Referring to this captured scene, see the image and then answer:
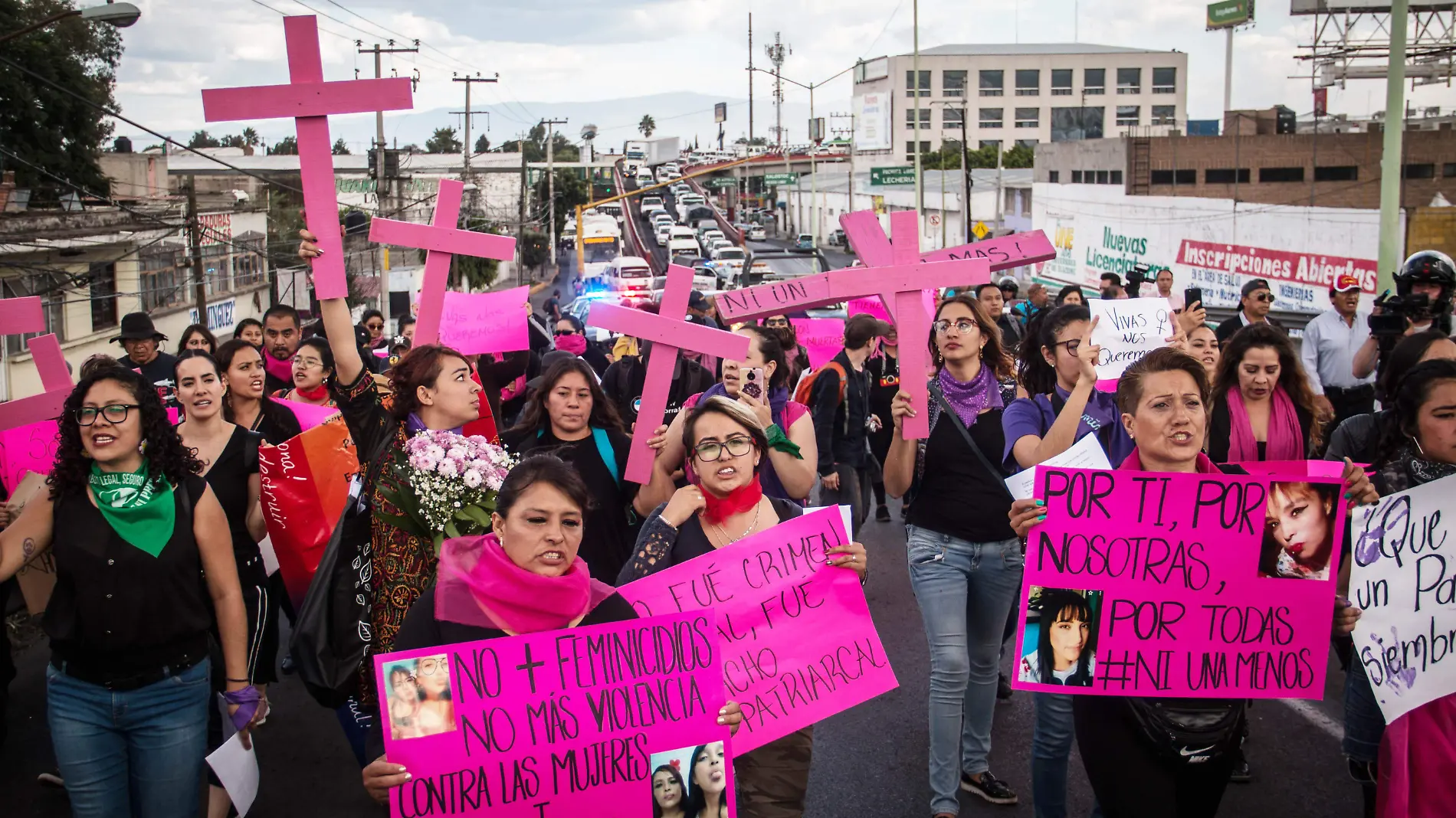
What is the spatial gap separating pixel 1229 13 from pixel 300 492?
84487mm

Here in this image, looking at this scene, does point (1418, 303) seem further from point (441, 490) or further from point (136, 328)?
point (136, 328)

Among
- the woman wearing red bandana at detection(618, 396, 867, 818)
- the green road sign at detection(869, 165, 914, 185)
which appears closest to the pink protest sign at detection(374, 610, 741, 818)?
the woman wearing red bandana at detection(618, 396, 867, 818)

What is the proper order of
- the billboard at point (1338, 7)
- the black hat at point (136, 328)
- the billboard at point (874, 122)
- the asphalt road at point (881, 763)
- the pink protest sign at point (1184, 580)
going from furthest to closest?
the billboard at point (874, 122), the billboard at point (1338, 7), the black hat at point (136, 328), the asphalt road at point (881, 763), the pink protest sign at point (1184, 580)

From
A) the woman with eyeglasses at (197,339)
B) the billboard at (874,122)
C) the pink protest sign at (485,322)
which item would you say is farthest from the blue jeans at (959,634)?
the billboard at (874,122)

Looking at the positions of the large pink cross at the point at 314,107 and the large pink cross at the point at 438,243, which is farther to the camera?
the large pink cross at the point at 438,243

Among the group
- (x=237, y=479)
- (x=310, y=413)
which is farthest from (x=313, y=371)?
(x=237, y=479)

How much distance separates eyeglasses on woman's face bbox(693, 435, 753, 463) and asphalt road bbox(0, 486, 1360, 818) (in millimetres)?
1826

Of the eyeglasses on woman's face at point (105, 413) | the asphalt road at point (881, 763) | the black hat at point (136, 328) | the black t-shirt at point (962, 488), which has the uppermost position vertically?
the black hat at point (136, 328)

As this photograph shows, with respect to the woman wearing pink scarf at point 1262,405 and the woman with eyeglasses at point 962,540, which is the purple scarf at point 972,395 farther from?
the woman wearing pink scarf at point 1262,405

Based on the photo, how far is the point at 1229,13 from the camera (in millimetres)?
79188

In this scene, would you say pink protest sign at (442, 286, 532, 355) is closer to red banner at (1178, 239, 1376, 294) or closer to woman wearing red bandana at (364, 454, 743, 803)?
woman wearing red bandana at (364, 454, 743, 803)

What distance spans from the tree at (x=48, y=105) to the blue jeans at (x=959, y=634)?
25539 millimetres

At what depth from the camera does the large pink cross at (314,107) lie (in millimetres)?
4941

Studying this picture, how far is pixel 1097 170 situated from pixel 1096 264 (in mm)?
9328
